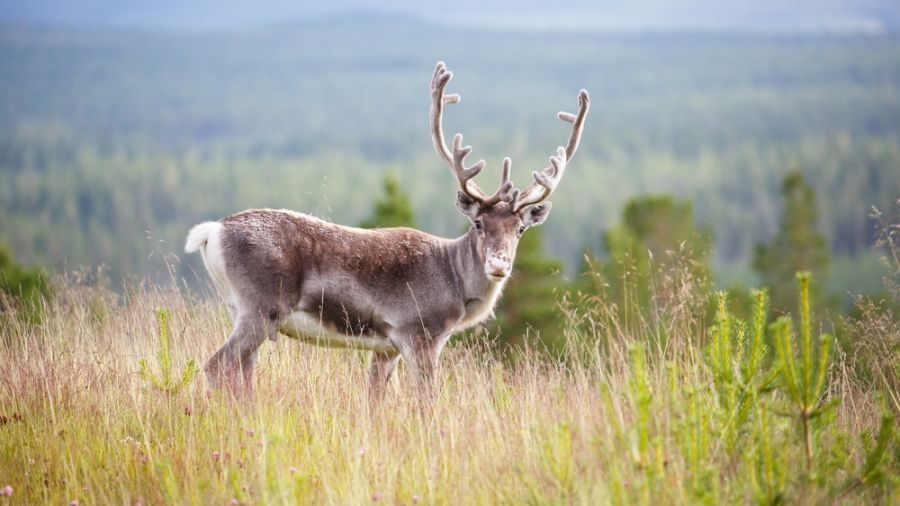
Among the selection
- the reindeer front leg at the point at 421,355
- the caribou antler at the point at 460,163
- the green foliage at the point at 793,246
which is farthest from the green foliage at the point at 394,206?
the green foliage at the point at 793,246

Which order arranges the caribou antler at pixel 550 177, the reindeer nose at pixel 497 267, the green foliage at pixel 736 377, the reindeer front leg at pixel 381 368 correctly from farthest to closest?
the caribou antler at pixel 550 177 → the reindeer front leg at pixel 381 368 → the reindeer nose at pixel 497 267 → the green foliage at pixel 736 377

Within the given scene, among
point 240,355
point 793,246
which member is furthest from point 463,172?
point 793,246

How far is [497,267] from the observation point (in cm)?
815

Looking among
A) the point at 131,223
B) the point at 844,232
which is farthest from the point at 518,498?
the point at 131,223

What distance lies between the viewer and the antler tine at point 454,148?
8570 mm

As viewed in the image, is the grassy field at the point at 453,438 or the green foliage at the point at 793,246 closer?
the grassy field at the point at 453,438

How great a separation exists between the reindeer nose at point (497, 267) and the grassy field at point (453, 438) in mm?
728

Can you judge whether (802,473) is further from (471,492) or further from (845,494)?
(471,492)

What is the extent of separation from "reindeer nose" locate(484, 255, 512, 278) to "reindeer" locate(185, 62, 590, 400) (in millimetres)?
11

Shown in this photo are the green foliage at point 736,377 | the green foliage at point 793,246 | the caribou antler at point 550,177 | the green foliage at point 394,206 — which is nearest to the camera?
the green foliage at point 736,377

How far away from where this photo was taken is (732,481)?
17.1 feet

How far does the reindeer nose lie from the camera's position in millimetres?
8148

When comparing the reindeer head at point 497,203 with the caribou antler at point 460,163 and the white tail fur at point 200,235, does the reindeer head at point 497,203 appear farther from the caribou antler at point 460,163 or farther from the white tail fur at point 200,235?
the white tail fur at point 200,235

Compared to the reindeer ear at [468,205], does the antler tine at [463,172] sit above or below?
above
